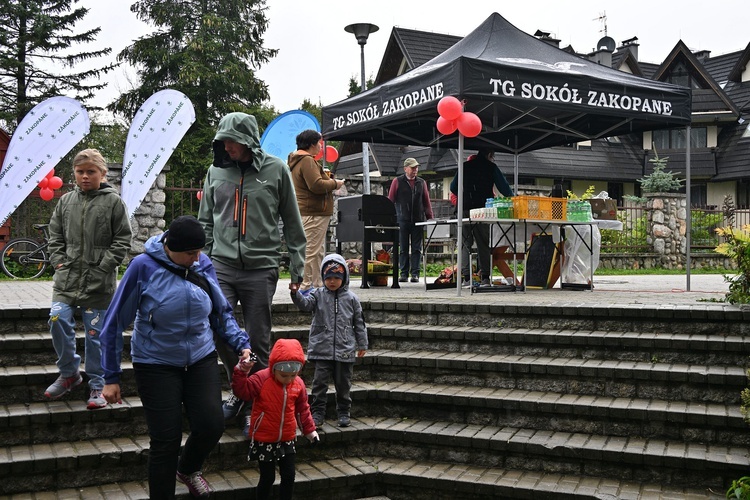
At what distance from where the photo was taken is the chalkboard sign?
10.1 meters

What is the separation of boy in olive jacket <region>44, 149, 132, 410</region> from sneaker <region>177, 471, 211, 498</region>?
3.12 ft

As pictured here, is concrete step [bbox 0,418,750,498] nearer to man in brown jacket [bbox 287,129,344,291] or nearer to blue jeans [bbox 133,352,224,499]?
blue jeans [bbox 133,352,224,499]

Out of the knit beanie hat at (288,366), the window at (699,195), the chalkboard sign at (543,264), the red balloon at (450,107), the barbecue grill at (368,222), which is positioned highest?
the window at (699,195)

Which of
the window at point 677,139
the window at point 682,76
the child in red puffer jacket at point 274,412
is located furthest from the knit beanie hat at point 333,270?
Result: the window at point 682,76

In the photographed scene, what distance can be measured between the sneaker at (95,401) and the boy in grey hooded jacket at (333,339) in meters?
1.39

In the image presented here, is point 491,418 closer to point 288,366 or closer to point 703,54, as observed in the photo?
point 288,366

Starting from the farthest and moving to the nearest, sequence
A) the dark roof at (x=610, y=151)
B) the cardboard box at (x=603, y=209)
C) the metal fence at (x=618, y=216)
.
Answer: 1. the dark roof at (x=610, y=151)
2. the metal fence at (x=618, y=216)
3. the cardboard box at (x=603, y=209)

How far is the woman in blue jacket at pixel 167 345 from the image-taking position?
12.7ft

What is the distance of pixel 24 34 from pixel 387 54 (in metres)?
12.3

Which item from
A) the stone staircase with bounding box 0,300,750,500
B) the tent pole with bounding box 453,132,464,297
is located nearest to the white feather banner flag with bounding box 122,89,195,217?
the tent pole with bounding box 453,132,464,297

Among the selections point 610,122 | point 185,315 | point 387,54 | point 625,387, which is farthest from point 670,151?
point 185,315

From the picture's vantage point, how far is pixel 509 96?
7.92 metres

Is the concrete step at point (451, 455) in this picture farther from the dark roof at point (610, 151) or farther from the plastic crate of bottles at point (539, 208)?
the dark roof at point (610, 151)

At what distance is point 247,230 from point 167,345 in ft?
3.86
